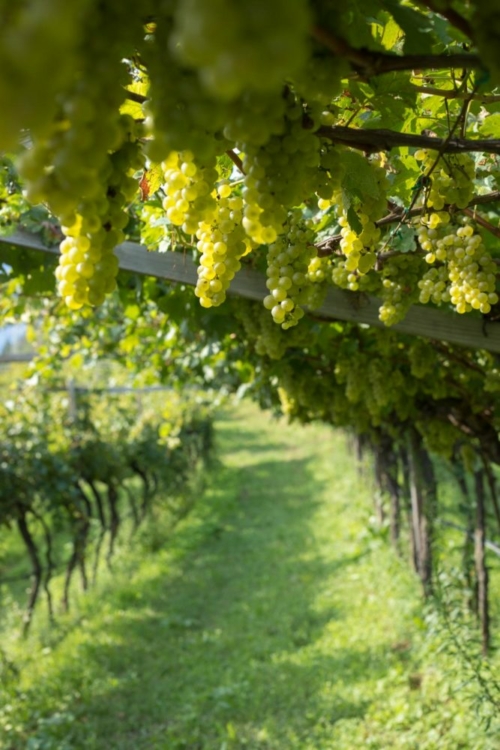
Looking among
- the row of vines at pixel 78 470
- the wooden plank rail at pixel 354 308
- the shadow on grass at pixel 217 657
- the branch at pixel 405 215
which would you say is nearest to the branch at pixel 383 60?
the branch at pixel 405 215

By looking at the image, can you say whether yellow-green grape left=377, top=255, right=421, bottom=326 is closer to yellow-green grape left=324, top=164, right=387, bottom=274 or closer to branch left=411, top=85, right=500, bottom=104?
yellow-green grape left=324, top=164, right=387, bottom=274

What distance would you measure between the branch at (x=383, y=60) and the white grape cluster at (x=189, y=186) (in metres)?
0.25

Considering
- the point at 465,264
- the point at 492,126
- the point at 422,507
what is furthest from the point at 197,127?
the point at 422,507

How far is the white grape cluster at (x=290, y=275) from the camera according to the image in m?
1.30

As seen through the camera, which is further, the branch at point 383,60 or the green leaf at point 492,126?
the green leaf at point 492,126

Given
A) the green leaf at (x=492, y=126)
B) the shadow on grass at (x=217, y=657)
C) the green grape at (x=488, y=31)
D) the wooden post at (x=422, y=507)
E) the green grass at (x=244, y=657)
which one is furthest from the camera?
the wooden post at (x=422, y=507)

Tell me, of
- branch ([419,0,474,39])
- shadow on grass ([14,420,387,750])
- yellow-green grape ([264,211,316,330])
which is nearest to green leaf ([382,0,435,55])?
branch ([419,0,474,39])

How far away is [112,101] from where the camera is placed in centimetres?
60

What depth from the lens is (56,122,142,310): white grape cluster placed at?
0.81 metres

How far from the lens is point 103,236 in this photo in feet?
2.71

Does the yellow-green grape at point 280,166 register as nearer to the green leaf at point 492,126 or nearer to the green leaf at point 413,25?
the green leaf at point 413,25

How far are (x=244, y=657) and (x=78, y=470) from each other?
299cm

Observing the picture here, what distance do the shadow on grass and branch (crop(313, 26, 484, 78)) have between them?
4363 mm

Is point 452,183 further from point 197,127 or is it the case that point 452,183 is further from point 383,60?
point 197,127
